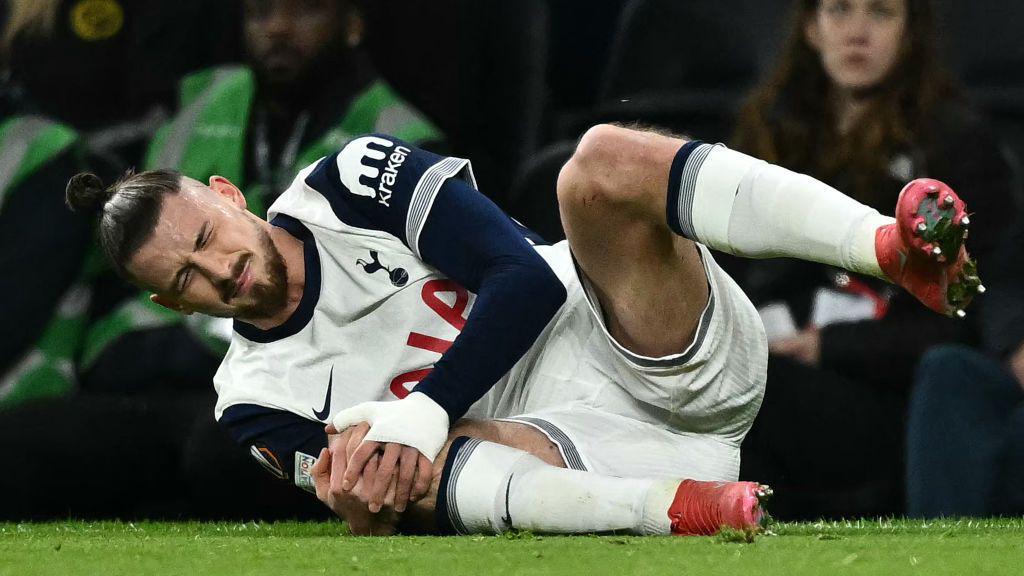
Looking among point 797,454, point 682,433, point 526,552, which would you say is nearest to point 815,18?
point 797,454

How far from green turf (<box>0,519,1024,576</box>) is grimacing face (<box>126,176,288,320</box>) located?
0.34 m

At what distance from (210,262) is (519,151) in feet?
5.13

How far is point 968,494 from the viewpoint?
8.45 feet

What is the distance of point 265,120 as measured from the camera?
345 cm

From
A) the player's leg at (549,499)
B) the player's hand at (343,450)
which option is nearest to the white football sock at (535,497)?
the player's leg at (549,499)

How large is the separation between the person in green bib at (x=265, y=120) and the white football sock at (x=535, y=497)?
162cm

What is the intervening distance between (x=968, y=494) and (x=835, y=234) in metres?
1.26

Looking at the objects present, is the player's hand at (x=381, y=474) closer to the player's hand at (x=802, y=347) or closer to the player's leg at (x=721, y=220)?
the player's leg at (x=721, y=220)

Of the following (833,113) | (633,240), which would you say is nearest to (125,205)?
(633,240)

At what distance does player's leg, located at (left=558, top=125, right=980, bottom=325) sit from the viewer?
4.58 ft

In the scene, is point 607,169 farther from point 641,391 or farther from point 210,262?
point 210,262

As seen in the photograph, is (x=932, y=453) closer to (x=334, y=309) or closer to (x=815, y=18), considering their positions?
(x=815, y=18)

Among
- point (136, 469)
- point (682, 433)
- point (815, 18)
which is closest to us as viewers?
point (682, 433)

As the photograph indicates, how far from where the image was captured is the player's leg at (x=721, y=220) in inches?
54.9
